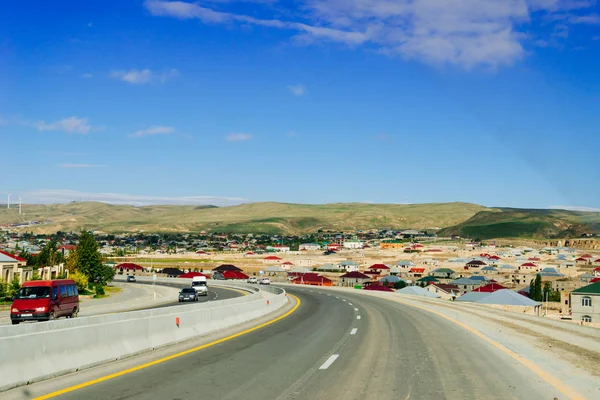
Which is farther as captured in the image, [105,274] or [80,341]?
[105,274]

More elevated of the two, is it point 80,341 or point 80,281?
point 80,341

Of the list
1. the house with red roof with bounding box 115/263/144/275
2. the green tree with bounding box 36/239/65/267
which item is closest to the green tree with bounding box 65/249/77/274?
the green tree with bounding box 36/239/65/267

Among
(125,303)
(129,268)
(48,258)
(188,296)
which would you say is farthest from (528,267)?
(125,303)

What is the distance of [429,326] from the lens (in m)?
27.2

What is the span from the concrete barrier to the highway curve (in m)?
0.36

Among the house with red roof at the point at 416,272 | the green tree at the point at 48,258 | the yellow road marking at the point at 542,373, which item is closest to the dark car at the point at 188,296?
the green tree at the point at 48,258

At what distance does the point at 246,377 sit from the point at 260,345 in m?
6.18

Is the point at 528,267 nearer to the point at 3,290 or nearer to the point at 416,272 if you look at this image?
the point at 416,272

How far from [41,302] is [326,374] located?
68.1 feet

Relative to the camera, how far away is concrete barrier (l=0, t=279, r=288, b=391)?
11367 mm

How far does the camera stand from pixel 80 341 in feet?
44.6

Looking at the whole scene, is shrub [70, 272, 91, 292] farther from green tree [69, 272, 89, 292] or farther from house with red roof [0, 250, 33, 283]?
house with red roof [0, 250, 33, 283]

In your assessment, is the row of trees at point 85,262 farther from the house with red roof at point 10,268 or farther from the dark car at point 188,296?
the dark car at point 188,296

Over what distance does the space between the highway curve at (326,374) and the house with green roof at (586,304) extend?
51794 millimetres
